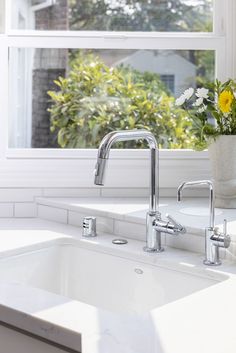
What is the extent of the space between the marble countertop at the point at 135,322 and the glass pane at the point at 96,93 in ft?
3.35

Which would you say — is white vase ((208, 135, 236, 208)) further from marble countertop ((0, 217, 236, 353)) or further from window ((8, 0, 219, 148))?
marble countertop ((0, 217, 236, 353))

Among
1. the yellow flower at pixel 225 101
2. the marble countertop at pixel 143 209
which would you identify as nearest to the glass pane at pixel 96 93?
the marble countertop at pixel 143 209

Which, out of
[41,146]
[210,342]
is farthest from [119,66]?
[210,342]

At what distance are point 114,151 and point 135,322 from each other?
1.32 meters

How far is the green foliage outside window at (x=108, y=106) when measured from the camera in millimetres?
2512

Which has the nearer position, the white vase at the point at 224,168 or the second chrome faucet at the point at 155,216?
the second chrome faucet at the point at 155,216

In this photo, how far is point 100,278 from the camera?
6.36 feet

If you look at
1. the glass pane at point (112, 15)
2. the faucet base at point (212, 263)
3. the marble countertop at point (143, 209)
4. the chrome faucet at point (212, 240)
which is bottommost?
the faucet base at point (212, 263)

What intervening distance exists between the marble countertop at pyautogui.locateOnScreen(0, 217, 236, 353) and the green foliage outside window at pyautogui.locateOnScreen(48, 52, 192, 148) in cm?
99

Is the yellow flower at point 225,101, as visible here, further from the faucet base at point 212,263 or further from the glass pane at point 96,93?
the faucet base at point 212,263

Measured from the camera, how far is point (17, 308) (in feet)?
4.41

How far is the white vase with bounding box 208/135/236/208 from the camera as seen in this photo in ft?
6.98

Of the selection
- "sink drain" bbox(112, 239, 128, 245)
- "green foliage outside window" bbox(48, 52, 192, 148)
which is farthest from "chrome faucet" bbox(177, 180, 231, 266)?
"green foliage outside window" bbox(48, 52, 192, 148)

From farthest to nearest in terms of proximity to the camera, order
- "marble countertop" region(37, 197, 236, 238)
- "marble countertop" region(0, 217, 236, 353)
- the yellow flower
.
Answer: the yellow flower
"marble countertop" region(37, 197, 236, 238)
"marble countertop" region(0, 217, 236, 353)
